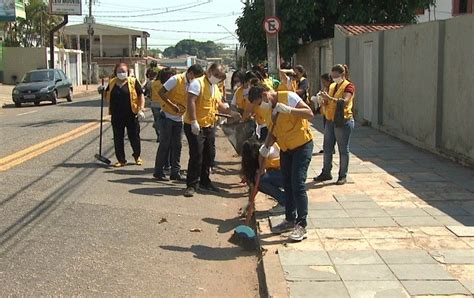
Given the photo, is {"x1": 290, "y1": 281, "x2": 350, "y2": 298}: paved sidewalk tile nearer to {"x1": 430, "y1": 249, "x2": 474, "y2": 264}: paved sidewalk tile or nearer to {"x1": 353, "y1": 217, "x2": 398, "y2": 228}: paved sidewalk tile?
{"x1": 430, "y1": 249, "x2": 474, "y2": 264}: paved sidewalk tile

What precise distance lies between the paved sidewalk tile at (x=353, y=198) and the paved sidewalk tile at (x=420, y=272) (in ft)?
8.23

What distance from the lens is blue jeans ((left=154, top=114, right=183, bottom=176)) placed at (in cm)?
937

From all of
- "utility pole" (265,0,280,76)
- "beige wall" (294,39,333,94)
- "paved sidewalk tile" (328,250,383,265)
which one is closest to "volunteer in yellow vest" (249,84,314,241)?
"paved sidewalk tile" (328,250,383,265)

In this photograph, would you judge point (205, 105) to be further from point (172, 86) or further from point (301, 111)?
point (301, 111)

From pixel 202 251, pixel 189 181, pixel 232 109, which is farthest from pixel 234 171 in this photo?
pixel 202 251

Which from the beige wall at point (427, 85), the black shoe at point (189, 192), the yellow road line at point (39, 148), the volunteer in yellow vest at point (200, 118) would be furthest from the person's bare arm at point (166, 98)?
the beige wall at point (427, 85)

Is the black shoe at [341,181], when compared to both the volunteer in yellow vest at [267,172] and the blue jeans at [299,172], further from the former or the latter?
the blue jeans at [299,172]

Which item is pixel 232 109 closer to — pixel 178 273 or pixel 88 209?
pixel 88 209

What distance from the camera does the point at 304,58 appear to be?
26.9m

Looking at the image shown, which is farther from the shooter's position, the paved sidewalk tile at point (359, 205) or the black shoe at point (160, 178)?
the black shoe at point (160, 178)

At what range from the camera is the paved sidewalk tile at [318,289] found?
4711 millimetres

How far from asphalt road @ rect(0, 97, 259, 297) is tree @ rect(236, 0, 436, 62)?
14495mm

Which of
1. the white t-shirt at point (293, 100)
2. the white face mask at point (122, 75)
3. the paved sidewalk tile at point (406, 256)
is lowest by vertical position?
the paved sidewalk tile at point (406, 256)

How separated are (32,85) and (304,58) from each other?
11.4 m
